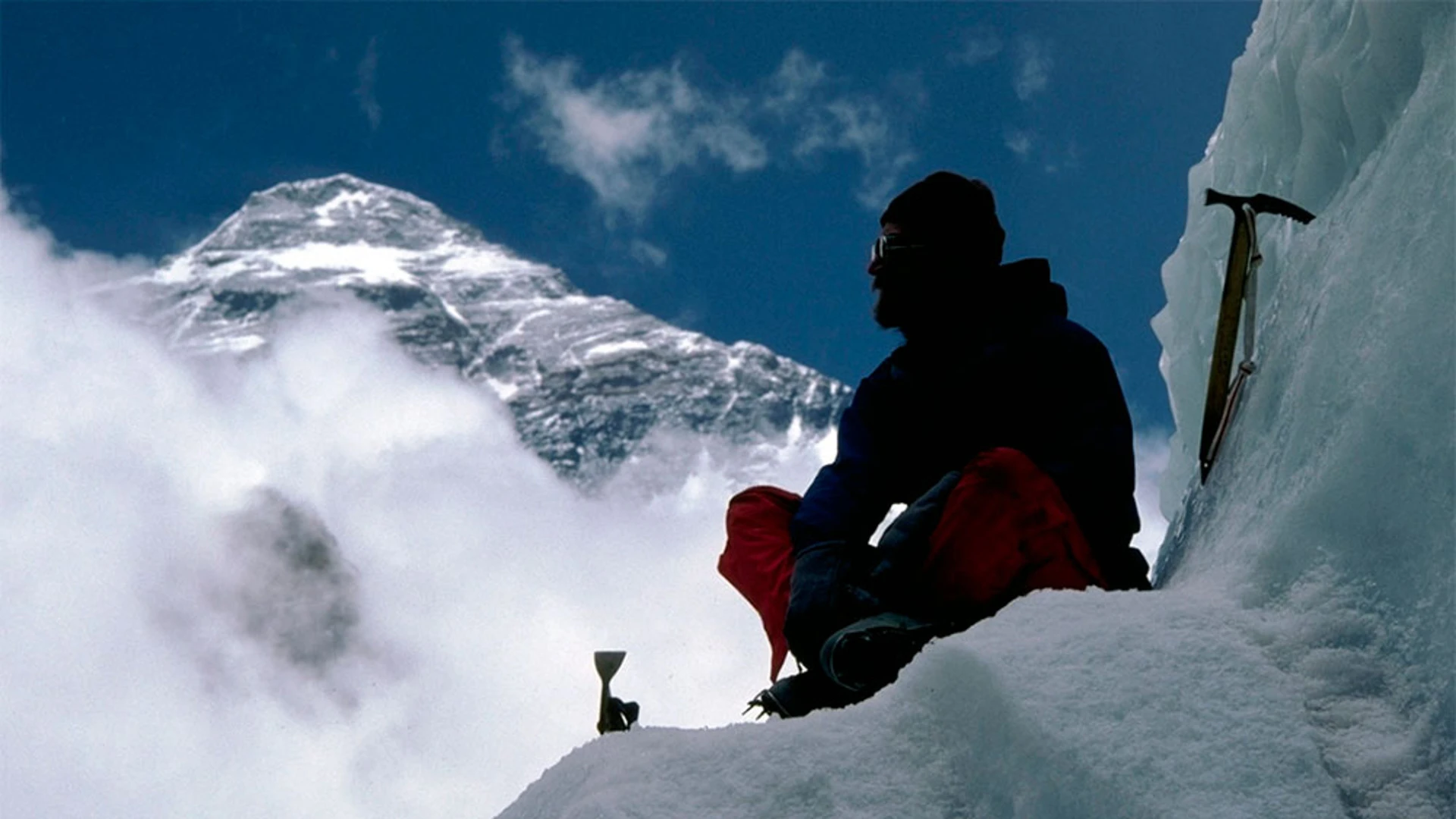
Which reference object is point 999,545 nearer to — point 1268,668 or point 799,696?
point 799,696

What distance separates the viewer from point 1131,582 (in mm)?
3318

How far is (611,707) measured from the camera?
3258 millimetres

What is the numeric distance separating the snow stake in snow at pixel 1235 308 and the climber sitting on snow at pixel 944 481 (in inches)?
9.2

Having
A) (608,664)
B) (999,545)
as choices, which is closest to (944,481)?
(999,545)

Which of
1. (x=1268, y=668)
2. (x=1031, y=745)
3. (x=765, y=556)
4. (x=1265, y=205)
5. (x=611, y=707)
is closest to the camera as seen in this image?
(x=1031, y=745)

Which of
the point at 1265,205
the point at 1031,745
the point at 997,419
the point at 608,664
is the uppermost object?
the point at 1265,205

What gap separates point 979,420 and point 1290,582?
118 centimetres

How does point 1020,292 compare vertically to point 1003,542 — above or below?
above

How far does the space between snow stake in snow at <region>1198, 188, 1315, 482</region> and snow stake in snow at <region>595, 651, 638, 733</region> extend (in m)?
1.65

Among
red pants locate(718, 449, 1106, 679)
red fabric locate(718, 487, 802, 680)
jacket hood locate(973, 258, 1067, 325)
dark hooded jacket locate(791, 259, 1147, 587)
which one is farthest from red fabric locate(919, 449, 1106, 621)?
jacket hood locate(973, 258, 1067, 325)

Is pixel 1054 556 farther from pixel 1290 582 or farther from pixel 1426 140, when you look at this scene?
pixel 1426 140

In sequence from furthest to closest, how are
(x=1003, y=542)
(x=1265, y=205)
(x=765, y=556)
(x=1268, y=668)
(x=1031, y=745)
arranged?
(x=765, y=556), (x=1265, y=205), (x=1003, y=542), (x=1268, y=668), (x=1031, y=745)

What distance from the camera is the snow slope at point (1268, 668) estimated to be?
2074 mm

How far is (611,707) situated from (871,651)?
71 centimetres
